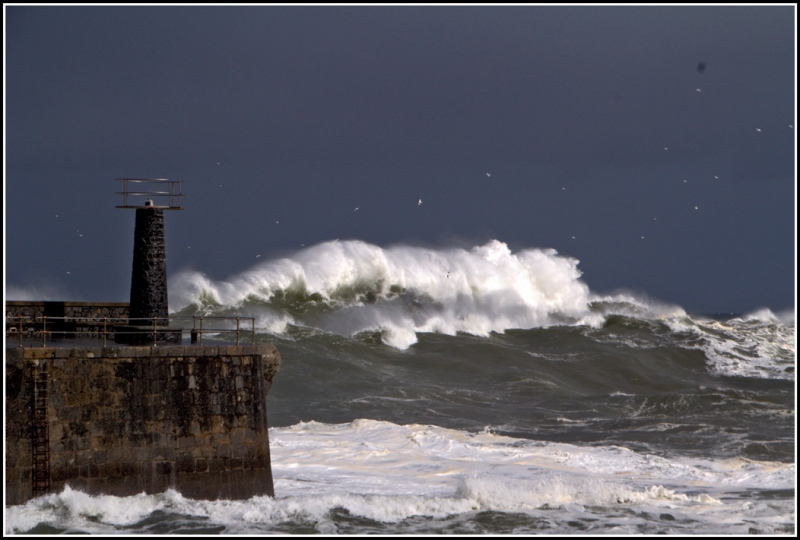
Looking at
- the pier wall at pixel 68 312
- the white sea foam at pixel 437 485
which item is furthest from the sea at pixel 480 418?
the pier wall at pixel 68 312

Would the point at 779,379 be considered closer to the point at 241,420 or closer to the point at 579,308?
the point at 579,308

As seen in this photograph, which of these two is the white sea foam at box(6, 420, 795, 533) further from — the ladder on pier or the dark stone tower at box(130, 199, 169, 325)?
the dark stone tower at box(130, 199, 169, 325)

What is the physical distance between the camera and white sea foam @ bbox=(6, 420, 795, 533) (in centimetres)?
955

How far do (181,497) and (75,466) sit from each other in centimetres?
114

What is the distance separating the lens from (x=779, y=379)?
76.8 ft

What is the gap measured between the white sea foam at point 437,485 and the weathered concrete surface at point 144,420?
210mm

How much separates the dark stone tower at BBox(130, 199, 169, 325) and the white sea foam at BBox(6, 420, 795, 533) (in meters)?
2.43

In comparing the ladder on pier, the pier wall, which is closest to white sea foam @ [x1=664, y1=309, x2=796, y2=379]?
the pier wall

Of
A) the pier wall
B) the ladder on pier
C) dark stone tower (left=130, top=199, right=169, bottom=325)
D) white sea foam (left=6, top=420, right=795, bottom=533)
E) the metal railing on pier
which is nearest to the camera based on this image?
the ladder on pier

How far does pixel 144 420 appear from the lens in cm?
976

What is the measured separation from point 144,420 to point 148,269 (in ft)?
7.16

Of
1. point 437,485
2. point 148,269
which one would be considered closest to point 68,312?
point 148,269

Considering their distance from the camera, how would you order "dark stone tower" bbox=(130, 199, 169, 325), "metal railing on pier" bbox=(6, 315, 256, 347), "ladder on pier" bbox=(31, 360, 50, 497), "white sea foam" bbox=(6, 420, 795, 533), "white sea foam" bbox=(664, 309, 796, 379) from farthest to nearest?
"white sea foam" bbox=(664, 309, 796, 379)
"dark stone tower" bbox=(130, 199, 169, 325)
"metal railing on pier" bbox=(6, 315, 256, 347)
"white sea foam" bbox=(6, 420, 795, 533)
"ladder on pier" bbox=(31, 360, 50, 497)

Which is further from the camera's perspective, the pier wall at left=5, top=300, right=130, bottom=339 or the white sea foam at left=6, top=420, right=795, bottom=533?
the pier wall at left=5, top=300, right=130, bottom=339
